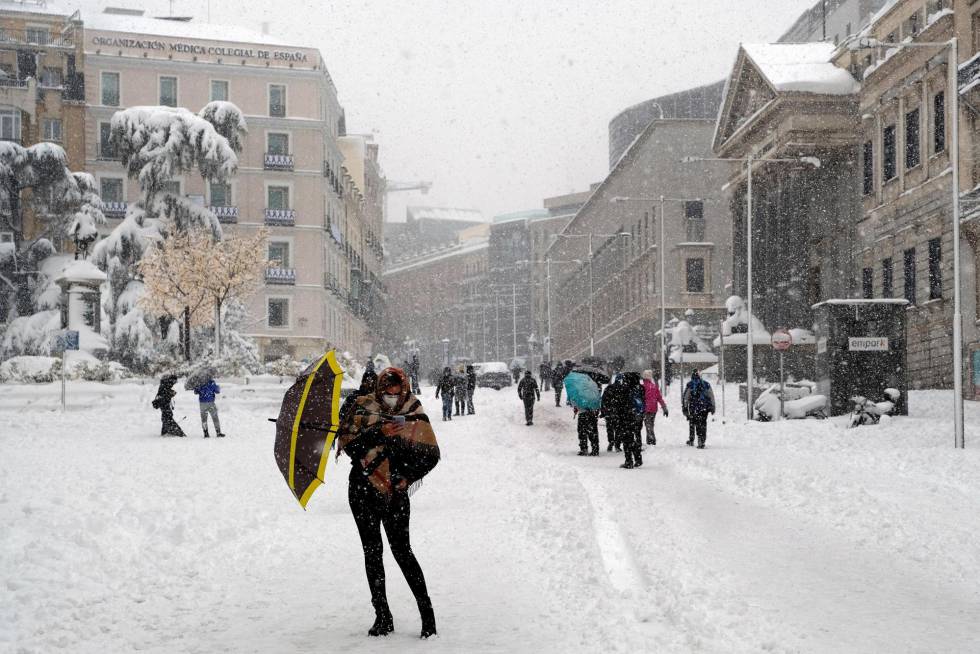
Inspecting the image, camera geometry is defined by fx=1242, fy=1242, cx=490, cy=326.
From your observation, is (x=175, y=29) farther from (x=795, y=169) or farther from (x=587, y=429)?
(x=587, y=429)

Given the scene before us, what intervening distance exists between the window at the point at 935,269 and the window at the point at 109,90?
47.1 metres

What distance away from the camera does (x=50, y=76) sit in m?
67.8

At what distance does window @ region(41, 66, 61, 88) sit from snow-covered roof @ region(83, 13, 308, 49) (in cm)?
347

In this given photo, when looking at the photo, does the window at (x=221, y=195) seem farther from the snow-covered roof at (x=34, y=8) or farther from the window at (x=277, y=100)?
the snow-covered roof at (x=34, y=8)

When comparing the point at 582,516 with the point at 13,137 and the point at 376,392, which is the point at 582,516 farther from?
the point at 13,137

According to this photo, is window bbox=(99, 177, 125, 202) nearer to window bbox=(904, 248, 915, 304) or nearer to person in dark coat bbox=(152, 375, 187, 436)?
window bbox=(904, 248, 915, 304)

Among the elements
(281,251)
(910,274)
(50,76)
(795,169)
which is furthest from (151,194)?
(910,274)

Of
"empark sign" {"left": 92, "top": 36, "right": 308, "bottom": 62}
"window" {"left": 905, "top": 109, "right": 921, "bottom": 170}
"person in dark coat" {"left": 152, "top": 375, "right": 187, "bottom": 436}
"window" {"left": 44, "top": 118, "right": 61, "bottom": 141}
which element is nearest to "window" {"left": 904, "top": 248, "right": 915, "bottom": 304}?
"window" {"left": 905, "top": 109, "right": 921, "bottom": 170}

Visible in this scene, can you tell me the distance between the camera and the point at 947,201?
1390 inches

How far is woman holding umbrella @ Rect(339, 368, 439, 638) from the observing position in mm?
7449

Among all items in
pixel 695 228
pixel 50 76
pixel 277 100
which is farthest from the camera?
pixel 695 228

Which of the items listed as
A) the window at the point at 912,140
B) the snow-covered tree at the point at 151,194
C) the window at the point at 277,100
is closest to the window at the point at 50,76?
the window at the point at 277,100

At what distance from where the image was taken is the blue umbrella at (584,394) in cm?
2200

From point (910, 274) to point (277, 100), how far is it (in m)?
41.7
